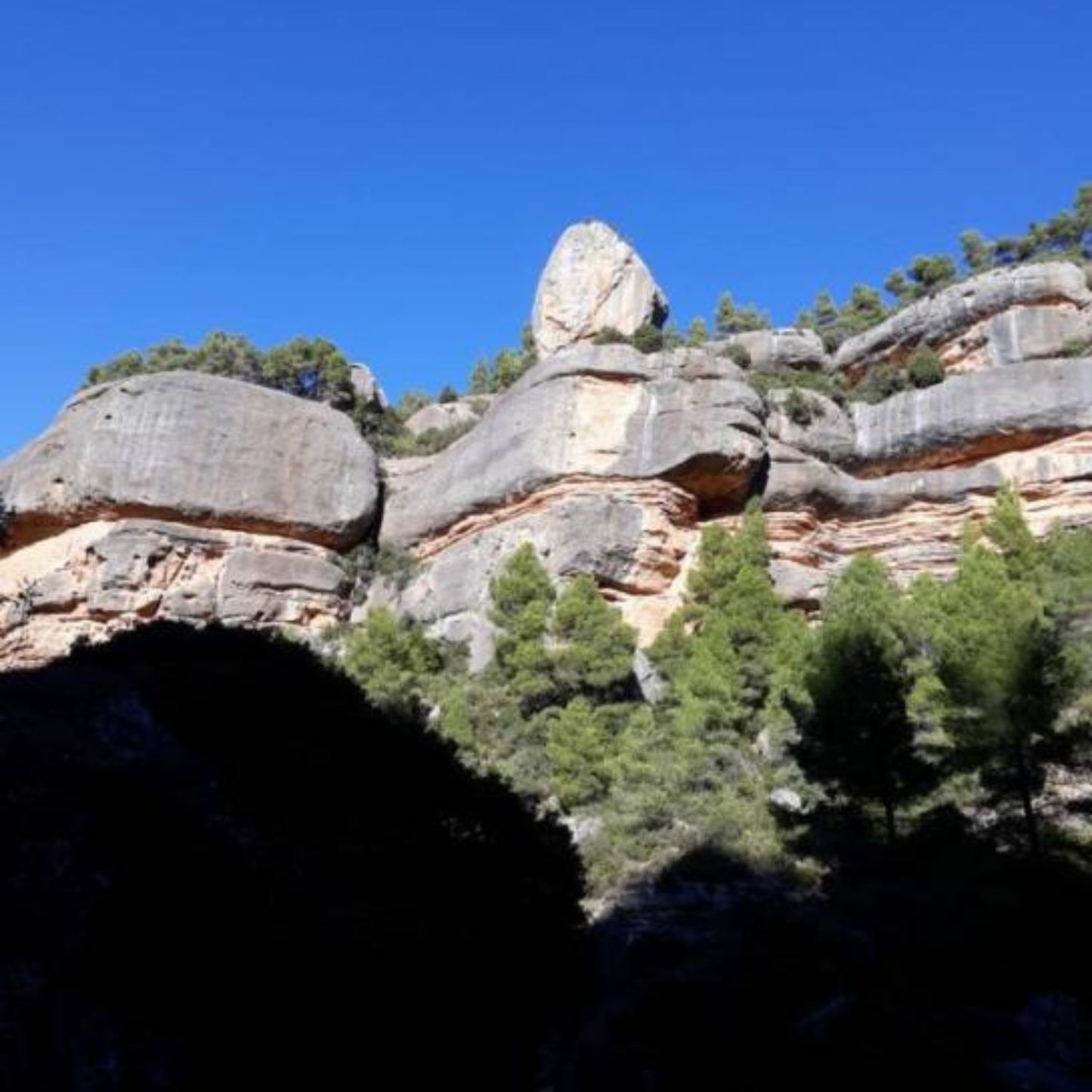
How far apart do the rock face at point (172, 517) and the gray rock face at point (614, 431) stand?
3931 mm

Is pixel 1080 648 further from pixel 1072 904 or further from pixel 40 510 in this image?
pixel 40 510

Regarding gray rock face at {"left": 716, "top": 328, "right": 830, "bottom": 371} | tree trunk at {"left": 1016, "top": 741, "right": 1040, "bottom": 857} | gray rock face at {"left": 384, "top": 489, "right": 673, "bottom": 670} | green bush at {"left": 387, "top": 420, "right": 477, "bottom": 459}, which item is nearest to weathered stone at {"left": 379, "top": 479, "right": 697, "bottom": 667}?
gray rock face at {"left": 384, "top": 489, "right": 673, "bottom": 670}

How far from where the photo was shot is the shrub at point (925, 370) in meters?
35.7

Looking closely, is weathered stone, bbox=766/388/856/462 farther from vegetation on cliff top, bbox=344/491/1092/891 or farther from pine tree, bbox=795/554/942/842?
pine tree, bbox=795/554/942/842

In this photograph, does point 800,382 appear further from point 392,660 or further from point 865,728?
point 865,728

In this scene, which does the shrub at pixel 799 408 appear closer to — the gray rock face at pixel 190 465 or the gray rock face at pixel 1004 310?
the gray rock face at pixel 1004 310

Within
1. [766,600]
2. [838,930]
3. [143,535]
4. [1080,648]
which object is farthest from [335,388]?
[838,930]

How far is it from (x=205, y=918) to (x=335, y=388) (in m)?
39.1

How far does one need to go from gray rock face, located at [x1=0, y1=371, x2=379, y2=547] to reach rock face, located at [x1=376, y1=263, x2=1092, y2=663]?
3479mm

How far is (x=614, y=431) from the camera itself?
33.4 metres

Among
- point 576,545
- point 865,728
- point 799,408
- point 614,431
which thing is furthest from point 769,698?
point 799,408

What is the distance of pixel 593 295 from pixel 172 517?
22.2m

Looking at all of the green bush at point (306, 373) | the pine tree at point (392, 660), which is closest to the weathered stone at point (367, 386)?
the green bush at point (306, 373)

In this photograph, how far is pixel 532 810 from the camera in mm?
14875
